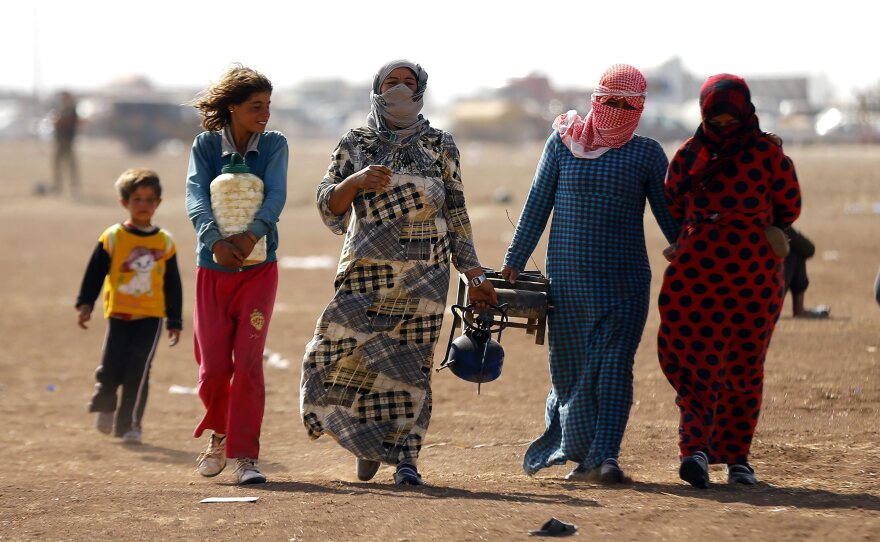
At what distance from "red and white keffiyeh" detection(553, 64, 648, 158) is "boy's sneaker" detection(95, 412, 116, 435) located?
3.54m

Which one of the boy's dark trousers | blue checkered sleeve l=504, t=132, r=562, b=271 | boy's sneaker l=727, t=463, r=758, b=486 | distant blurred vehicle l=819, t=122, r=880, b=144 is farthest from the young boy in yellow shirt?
distant blurred vehicle l=819, t=122, r=880, b=144

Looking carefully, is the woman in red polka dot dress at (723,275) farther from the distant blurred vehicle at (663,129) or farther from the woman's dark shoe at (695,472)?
the distant blurred vehicle at (663,129)

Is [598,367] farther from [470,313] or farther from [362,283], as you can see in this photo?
[362,283]

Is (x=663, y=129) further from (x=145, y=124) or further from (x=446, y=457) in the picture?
(x=446, y=457)

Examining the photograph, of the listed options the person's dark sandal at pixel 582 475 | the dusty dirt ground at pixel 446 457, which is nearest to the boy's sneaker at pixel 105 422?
the dusty dirt ground at pixel 446 457

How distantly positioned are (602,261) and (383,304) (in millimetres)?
948

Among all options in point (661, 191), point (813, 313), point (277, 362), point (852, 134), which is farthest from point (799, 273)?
point (852, 134)

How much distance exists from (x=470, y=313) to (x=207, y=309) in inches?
44.3

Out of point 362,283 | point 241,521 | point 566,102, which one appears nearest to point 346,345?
point 362,283

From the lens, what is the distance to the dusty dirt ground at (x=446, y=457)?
4746 millimetres

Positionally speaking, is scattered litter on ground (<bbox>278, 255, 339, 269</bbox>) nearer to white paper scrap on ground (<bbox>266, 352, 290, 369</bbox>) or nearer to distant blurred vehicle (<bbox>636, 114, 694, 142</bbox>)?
white paper scrap on ground (<bbox>266, 352, 290, 369</bbox>)

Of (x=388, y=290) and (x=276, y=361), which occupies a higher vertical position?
(x=388, y=290)

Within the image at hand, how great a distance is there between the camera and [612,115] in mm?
5684

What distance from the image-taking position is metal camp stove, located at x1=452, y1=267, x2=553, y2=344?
5.82m
